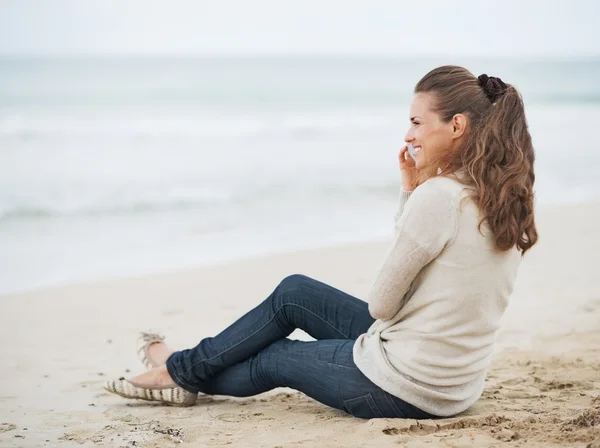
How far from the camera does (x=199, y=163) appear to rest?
1418 centimetres

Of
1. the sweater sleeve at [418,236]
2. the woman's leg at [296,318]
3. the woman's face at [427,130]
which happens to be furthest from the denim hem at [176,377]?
the woman's face at [427,130]

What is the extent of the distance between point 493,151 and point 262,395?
171 centimetres

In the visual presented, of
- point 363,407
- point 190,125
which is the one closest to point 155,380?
point 363,407

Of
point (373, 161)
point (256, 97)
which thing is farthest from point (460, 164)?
point (256, 97)

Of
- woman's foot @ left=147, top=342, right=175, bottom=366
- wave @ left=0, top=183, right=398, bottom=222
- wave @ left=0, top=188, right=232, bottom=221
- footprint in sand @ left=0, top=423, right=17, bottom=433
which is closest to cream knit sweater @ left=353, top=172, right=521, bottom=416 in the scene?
woman's foot @ left=147, top=342, right=175, bottom=366

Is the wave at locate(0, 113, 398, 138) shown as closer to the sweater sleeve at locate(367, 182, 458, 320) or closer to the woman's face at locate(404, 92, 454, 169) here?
the woman's face at locate(404, 92, 454, 169)

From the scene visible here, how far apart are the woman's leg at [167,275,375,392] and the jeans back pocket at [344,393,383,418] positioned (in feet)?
1.03

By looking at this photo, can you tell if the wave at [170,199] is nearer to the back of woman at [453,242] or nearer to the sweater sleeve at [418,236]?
the back of woman at [453,242]

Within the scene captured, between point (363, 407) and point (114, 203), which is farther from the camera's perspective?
point (114, 203)

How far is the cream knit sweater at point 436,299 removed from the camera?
249 cm

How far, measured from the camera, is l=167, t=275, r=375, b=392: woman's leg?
311 centimetres

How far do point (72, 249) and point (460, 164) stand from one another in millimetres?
5689

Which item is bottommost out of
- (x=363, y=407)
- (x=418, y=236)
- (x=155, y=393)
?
(x=155, y=393)

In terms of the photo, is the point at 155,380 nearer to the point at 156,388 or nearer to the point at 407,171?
the point at 156,388
